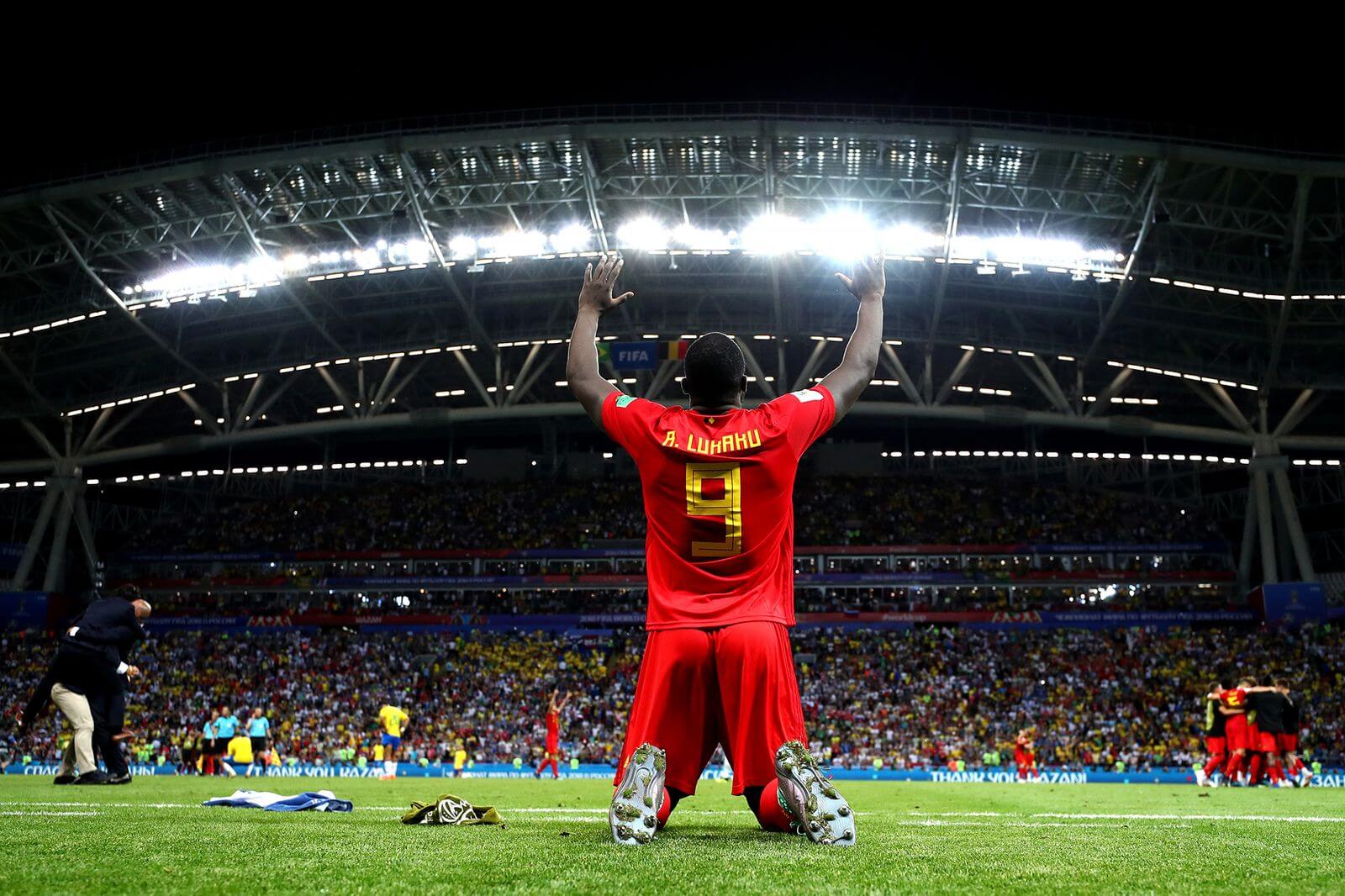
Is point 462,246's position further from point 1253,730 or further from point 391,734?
point 1253,730

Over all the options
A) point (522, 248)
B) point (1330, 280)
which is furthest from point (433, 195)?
point (1330, 280)

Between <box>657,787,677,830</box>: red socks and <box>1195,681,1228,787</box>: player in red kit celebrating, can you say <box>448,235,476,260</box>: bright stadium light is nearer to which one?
<box>1195,681,1228,787</box>: player in red kit celebrating

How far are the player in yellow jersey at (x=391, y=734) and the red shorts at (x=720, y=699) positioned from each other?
2301 centimetres

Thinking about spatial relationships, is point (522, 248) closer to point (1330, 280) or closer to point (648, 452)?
point (1330, 280)

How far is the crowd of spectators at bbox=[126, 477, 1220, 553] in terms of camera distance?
50.3 metres

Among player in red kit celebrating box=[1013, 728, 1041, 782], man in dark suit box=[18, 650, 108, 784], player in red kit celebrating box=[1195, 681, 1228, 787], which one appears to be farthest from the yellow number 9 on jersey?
player in red kit celebrating box=[1013, 728, 1041, 782]

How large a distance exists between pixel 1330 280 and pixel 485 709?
32446 millimetres

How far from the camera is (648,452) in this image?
4652 millimetres

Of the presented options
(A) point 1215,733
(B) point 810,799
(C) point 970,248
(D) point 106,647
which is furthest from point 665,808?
(C) point 970,248

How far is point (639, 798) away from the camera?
421 centimetres

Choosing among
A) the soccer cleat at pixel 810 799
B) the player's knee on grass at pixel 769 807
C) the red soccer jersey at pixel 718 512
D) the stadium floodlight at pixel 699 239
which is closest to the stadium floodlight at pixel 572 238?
the stadium floodlight at pixel 699 239

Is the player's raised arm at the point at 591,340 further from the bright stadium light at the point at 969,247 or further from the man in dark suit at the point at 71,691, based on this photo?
the bright stadium light at the point at 969,247

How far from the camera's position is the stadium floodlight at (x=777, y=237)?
33.6 m

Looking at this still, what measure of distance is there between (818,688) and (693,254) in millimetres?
17398
